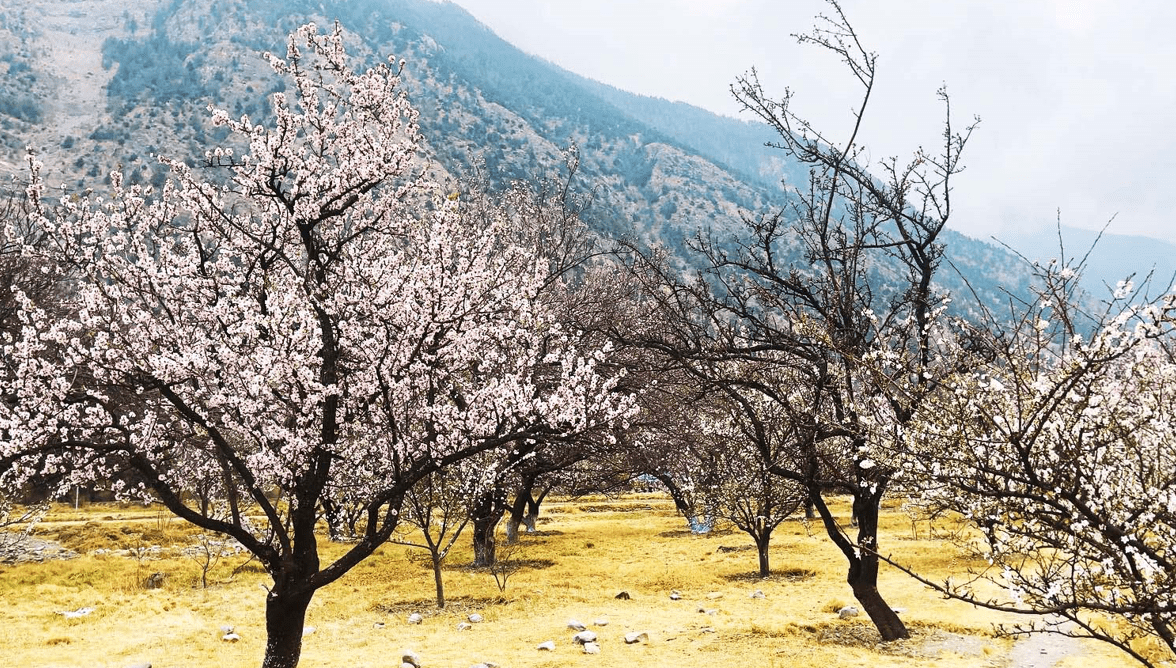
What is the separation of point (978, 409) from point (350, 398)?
28.3 feet

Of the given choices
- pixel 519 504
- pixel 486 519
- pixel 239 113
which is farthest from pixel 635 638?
pixel 239 113

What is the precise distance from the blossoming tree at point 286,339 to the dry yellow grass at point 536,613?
4922 millimetres

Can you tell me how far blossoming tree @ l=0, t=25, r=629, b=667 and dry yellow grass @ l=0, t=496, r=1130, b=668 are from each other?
4.92 m

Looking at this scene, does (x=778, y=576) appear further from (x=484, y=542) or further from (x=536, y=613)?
(x=484, y=542)

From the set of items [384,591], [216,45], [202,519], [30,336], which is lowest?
[384,591]

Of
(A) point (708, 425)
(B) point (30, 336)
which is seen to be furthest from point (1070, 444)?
(A) point (708, 425)

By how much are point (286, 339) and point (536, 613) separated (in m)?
11.5

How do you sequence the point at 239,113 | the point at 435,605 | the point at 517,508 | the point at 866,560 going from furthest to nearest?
1. the point at 239,113
2. the point at 517,508
3. the point at 435,605
4. the point at 866,560

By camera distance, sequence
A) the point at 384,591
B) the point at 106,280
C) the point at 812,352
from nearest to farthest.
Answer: the point at 106,280 < the point at 812,352 < the point at 384,591

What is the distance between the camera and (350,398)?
11.0 metres

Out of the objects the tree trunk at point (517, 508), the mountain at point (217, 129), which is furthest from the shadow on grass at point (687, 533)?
the mountain at point (217, 129)

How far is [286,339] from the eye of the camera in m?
10.3

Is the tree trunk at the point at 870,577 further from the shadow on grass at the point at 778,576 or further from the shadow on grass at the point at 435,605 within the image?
the shadow on grass at the point at 435,605

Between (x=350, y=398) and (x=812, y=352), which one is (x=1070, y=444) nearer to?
(x=812, y=352)
